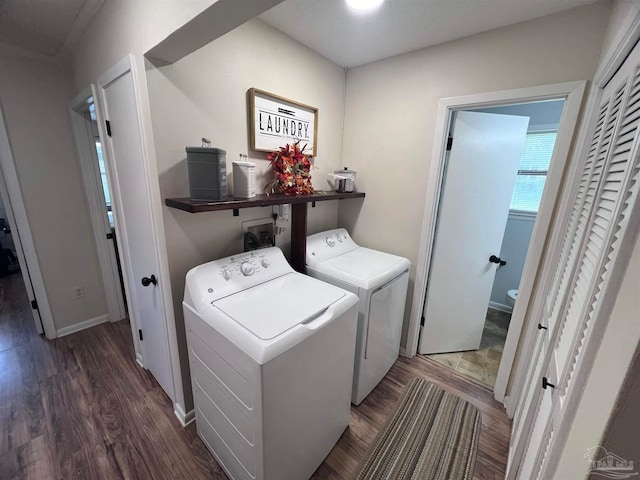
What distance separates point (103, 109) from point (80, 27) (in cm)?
52

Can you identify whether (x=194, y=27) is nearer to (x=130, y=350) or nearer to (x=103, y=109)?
(x=103, y=109)

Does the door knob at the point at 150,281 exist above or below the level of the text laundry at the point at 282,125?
below

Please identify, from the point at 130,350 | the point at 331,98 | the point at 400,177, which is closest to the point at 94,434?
the point at 130,350

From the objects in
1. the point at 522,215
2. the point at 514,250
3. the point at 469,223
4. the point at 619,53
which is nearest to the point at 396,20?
the point at 619,53

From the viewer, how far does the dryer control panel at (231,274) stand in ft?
4.14

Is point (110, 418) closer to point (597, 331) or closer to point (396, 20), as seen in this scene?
point (597, 331)

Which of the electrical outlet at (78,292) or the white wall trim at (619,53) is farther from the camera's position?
the electrical outlet at (78,292)

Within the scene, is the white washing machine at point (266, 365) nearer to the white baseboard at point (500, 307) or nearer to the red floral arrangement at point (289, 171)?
the red floral arrangement at point (289, 171)

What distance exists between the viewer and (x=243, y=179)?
4.52 feet

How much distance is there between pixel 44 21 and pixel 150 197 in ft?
4.28

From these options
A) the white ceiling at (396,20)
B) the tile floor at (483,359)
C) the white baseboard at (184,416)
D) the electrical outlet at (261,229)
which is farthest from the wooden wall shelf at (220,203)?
the tile floor at (483,359)

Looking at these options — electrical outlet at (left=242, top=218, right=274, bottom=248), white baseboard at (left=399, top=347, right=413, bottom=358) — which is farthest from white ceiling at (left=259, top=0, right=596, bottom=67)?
white baseboard at (left=399, top=347, right=413, bottom=358)

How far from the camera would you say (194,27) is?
3.00ft

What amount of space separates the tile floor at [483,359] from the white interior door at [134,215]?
85.1 inches
